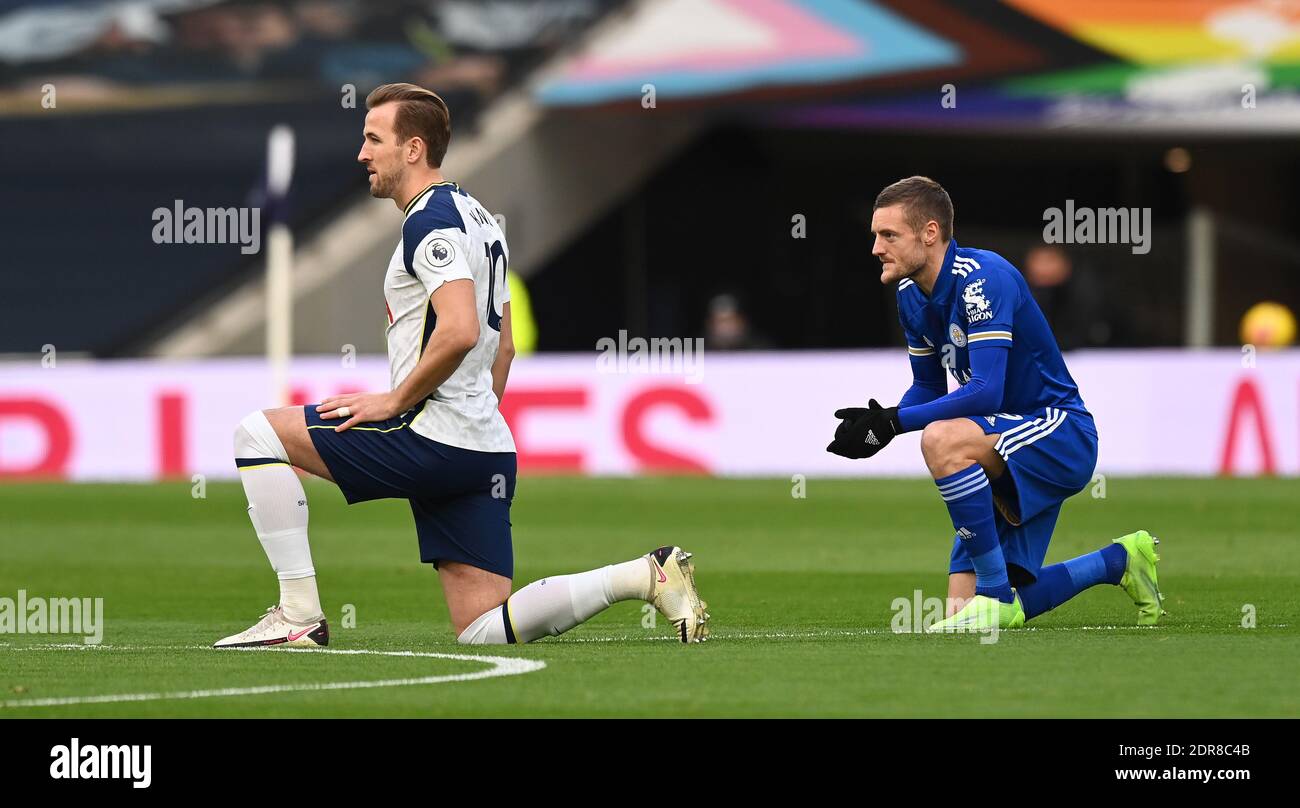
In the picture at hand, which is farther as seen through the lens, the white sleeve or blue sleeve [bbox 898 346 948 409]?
blue sleeve [bbox 898 346 948 409]

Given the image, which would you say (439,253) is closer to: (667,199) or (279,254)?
(279,254)

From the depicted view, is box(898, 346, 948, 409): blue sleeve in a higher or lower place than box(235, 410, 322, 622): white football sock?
higher

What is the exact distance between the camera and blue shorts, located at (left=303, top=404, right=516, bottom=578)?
25.5ft

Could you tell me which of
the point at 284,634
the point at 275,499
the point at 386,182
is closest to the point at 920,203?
the point at 386,182

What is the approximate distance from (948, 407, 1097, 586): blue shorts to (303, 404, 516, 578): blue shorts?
1.79 m

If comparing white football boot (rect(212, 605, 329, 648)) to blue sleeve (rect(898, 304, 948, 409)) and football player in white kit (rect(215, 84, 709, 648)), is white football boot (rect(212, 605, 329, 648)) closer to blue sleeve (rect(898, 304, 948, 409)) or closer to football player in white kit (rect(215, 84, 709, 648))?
football player in white kit (rect(215, 84, 709, 648))

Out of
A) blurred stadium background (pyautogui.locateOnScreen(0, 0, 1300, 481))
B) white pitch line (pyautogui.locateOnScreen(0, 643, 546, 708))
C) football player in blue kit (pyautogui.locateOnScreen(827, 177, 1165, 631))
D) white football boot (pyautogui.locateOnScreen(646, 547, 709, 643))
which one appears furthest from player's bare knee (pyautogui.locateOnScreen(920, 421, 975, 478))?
blurred stadium background (pyautogui.locateOnScreen(0, 0, 1300, 481))

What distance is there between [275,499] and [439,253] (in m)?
1.06

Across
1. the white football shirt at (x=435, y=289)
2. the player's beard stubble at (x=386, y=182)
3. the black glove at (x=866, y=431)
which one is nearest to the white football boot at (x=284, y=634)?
the white football shirt at (x=435, y=289)

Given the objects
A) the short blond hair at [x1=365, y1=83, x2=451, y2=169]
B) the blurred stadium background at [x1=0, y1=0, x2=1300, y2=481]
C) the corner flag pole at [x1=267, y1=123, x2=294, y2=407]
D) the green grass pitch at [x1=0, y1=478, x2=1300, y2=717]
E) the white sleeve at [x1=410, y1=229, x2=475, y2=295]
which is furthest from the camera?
the corner flag pole at [x1=267, y1=123, x2=294, y2=407]

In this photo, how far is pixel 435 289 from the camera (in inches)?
304
